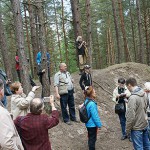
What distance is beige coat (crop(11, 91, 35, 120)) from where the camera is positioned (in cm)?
522

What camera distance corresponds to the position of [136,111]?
5.83 meters

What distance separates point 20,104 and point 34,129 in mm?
1068

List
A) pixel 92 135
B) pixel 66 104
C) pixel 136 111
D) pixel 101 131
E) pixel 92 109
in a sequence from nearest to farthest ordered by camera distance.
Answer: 1. pixel 136 111
2. pixel 92 109
3. pixel 92 135
4. pixel 66 104
5. pixel 101 131

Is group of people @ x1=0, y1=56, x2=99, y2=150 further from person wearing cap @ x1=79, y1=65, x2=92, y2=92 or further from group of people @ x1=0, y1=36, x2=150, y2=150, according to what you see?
person wearing cap @ x1=79, y1=65, x2=92, y2=92

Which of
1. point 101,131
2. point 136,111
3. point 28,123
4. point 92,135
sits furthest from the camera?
point 101,131

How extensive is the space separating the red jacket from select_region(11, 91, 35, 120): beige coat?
838 millimetres

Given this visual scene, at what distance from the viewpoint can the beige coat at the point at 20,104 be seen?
522cm

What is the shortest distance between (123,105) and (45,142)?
165 inches

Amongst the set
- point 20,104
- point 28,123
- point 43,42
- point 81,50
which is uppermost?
point 43,42

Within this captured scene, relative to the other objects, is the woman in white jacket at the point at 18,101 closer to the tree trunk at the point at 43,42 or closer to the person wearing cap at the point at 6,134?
the person wearing cap at the point at 6,134

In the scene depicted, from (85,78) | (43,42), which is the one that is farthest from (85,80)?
(43,42)

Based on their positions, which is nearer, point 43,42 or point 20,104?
point 20,104

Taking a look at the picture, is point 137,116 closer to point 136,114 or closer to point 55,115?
point 136,114

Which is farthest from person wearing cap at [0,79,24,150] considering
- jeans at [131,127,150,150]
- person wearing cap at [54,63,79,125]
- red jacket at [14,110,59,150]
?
person wearing cap at [54,63,79,125]
